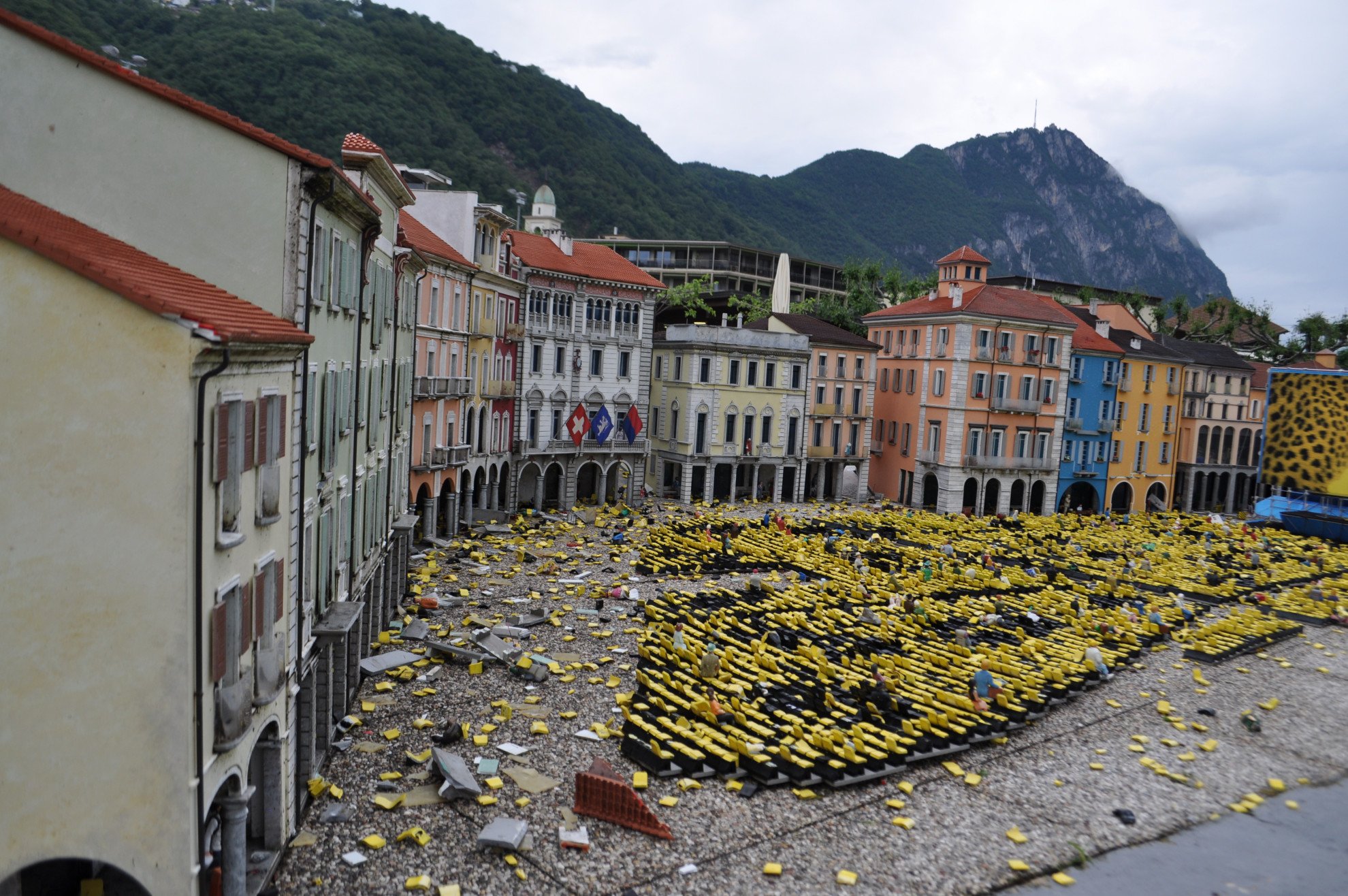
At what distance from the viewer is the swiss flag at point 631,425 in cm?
5941

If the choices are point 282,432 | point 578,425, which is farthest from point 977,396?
point 282,432

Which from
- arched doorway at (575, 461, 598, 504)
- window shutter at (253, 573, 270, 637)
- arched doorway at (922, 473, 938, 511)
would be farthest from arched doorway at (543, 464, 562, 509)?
window shutter at (253, 573, 270, 637)

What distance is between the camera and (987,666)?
28.5m

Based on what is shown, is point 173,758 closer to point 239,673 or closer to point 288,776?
point 239,673

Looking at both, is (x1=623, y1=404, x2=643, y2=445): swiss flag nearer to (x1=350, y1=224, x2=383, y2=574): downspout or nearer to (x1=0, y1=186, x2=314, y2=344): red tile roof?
(x1=350, y1=224, x2=383, y2=574): downspout

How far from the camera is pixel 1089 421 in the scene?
69.5 m

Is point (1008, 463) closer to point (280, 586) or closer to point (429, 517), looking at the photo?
point (429, 517)

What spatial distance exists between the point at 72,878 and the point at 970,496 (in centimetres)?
6041

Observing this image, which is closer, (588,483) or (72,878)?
(72,878)

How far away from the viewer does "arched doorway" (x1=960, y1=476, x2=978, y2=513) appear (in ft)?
216

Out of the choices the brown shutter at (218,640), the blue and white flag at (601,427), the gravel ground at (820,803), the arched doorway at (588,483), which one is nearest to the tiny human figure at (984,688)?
the gravel ground at (820,803)

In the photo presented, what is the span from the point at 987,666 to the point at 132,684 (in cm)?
2351

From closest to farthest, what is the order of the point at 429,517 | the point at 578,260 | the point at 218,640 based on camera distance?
the point at 218,640, the point at 429,517, the point at 578,260

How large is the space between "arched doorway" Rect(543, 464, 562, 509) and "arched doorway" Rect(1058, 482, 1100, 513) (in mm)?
37396
